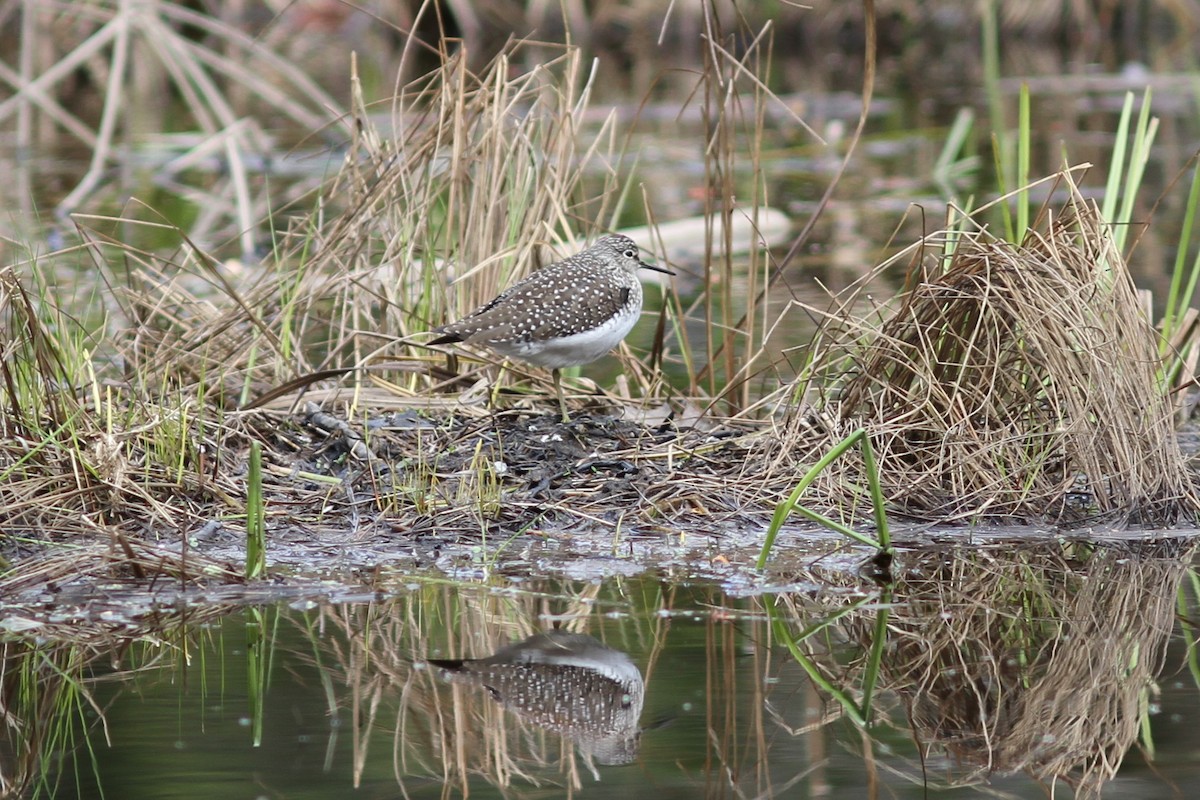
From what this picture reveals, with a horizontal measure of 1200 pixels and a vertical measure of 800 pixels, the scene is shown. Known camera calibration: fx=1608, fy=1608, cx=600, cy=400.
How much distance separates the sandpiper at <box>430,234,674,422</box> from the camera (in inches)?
239

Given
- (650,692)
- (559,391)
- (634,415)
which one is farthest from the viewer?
(634,415)

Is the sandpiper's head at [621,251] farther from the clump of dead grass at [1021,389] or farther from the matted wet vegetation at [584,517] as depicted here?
the clump of dead grass at [1021,389]

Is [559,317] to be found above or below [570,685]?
above

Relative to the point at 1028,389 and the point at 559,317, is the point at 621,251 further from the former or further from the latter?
the point at 1028,389

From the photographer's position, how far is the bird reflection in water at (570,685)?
3.91 meters

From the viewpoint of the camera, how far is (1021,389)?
5.76 meters

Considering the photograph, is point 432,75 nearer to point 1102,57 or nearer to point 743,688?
point 743,688

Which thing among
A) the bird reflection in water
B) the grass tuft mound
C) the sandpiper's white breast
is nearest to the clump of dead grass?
the grass tuft mound

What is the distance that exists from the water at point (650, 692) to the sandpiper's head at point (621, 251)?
206 cm

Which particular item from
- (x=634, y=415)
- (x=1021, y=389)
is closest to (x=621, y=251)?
(x=634, y=415)

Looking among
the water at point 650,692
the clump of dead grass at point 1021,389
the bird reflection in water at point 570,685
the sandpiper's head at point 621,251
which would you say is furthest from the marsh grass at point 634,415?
the bird reflection in water at point 570,685

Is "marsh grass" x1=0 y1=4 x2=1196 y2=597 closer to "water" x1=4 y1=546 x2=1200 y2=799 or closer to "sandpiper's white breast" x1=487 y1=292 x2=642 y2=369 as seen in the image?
"sandpiper's white breast" x1=487 y1=292 x2=642 y2=369

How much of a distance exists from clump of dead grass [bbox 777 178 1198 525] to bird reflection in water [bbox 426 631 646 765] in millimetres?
1568

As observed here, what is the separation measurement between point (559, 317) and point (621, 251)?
2.73 ft
